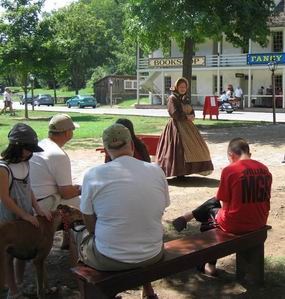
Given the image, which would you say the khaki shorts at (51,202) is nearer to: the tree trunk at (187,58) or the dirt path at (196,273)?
the dirt path at (196,273)

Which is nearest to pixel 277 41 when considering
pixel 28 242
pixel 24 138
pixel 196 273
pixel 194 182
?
pixel 194 182

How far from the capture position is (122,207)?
3.51m

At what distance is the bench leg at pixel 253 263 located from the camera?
461cm

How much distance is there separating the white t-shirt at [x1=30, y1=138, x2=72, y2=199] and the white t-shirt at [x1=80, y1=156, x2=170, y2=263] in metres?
0.98

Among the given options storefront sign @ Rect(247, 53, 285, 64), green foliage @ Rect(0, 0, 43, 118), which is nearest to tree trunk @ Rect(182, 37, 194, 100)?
green foliage @ Rect(0, 0, 43, 118)

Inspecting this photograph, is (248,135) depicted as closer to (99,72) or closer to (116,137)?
(116,137)

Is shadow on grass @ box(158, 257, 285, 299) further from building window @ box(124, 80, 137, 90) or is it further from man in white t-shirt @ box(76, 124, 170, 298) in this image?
building window @ box(124, 80, 137, 90)

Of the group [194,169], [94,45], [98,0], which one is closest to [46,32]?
[194,169]

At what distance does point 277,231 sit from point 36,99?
48.0m

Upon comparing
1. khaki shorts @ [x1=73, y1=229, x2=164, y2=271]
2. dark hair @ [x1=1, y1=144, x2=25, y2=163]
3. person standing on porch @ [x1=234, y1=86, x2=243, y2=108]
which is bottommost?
khaki shorts @ [x1=73, y1=229, x2=164, y2=271]

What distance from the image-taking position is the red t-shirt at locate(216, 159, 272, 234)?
432 cm

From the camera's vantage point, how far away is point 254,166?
4.36 meters

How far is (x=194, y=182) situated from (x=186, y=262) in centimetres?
508

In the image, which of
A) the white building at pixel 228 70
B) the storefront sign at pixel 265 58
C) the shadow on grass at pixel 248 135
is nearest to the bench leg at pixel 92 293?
the shadow on grass at pixel 248 135
